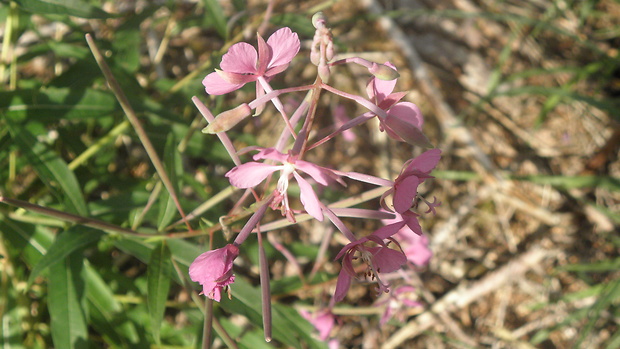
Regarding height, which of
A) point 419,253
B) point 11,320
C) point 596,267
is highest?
point 11,320

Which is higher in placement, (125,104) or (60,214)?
(125,104)

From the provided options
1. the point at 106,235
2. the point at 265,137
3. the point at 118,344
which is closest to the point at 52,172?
the point at 106,235

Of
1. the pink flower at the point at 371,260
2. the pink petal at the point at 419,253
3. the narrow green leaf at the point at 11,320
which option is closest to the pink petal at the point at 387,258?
the pink flower at the point at 371,260

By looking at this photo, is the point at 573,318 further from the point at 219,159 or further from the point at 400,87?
the point at 219,159

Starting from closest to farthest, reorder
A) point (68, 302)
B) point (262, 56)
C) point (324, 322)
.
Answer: point (262, 56), point (68, 302), point (324, 322)

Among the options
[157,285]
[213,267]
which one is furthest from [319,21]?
[157,285]

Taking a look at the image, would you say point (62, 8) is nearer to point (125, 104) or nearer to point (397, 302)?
point (125, 104)

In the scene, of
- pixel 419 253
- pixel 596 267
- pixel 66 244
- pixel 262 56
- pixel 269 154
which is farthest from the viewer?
pixel 596 267
